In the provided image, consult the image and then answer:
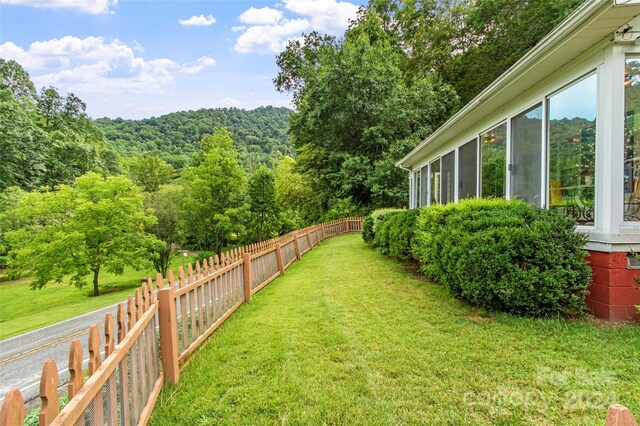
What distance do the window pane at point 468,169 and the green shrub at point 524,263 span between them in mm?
3621

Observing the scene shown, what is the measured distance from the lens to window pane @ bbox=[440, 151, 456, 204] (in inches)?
350

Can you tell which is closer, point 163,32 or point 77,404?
point 77,404

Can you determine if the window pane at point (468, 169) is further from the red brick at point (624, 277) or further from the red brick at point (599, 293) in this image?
the red brick at point (624, 277)

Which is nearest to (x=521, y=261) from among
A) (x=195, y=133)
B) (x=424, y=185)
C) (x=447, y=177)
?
(x=447, y=177)

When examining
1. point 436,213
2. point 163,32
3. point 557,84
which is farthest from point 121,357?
point 163,32

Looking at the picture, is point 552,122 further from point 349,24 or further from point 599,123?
point 349,24

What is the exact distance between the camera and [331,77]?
64.5ft

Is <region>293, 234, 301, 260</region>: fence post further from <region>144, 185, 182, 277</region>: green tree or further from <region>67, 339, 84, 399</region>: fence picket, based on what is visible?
<region>144, 185, 182, 277</region>: green tree

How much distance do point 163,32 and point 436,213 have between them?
22878mm

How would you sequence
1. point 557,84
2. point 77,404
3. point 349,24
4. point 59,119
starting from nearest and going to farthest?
point 77,404 < point 557,84 < point 349,24 < point 59,119

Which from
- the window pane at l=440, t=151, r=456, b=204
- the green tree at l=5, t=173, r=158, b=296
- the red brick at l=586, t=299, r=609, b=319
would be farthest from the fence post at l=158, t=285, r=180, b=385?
the green tree at l=5, t=173, r=158, b=296

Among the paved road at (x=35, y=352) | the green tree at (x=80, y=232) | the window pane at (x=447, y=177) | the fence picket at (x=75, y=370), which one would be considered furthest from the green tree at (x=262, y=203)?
the fence picket at (x=75, y=370)

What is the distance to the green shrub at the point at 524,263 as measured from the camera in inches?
139

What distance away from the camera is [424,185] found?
1212 cm
